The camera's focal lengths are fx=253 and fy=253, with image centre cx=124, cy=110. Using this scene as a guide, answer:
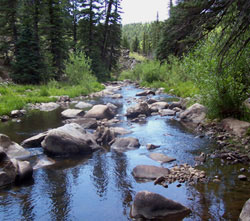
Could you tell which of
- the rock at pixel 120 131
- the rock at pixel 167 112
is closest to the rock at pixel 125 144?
the rock at pixel 120 131

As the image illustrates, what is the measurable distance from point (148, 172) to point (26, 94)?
14.0 meters

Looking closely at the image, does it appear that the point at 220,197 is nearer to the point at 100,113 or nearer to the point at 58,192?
the point at 58,192

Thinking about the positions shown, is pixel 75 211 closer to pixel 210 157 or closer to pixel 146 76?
pixel 210 157

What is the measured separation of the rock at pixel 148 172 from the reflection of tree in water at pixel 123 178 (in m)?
0.23

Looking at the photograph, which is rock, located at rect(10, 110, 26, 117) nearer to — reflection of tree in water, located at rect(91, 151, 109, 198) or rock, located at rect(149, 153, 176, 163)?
reflection of tree in water, located at rect(91, 151, 109, 198)

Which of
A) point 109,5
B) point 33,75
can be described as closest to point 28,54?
point 33,75

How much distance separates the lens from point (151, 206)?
13.7 ft

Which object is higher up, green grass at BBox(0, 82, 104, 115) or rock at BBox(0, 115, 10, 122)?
green grass at BBox(0, 82, 104, 115)

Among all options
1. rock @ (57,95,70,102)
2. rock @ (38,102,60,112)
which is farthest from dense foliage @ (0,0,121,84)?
rock @ (38,102,60,112)

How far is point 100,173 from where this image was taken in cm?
589

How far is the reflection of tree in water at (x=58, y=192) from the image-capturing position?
14.1 feet

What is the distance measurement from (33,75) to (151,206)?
66.6 ft

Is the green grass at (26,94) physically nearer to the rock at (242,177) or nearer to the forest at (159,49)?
the forest at (159,49)

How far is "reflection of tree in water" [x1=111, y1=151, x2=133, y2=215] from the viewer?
4.68m
